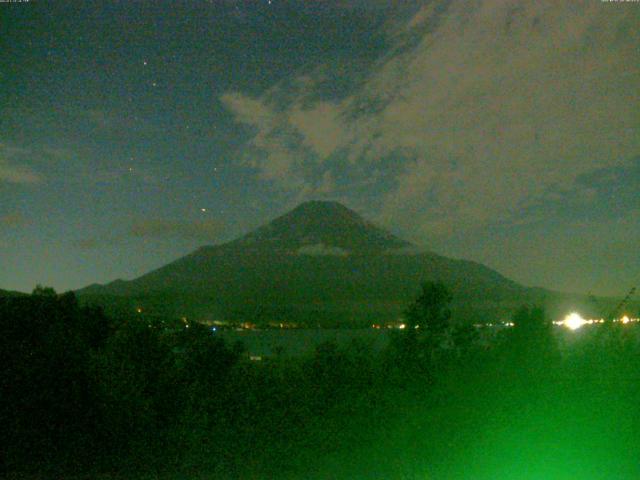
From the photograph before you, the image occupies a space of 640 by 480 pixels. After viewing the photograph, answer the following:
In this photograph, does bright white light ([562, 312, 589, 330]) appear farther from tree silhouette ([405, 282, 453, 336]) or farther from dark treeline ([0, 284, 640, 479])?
tree silhouette ([405, 282, 453, 336])

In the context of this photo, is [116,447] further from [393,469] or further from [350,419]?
[393,469]

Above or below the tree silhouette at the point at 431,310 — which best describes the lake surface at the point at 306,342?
below

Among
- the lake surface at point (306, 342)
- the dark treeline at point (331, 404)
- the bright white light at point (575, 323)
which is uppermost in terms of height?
the bright white light at point (575, 323)

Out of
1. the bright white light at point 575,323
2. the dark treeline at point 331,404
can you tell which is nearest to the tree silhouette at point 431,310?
the dark treeline at point 331,404

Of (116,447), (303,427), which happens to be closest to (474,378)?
(303,427)

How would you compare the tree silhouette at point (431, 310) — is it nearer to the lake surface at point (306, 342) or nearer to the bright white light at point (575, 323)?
the lake surface at point (306, 342)

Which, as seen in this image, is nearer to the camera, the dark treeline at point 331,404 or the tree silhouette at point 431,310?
the dark treeline at point 331,404

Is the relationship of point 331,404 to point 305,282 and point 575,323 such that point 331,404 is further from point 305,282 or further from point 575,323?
point 305,282

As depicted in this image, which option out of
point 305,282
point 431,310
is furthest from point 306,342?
point 305,282
